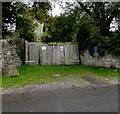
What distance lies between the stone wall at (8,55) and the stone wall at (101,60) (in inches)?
193

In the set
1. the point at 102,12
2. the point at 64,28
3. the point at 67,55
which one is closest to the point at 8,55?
the point at 67,55

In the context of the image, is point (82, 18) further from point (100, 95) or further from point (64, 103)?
point (64, 103)

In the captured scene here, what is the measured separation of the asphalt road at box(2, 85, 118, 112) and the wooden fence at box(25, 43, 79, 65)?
5.82m

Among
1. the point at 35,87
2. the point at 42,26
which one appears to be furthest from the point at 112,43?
the point at 42,26

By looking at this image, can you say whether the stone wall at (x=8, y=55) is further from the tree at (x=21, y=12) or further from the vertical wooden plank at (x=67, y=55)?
the vertical wooden plank at (x=67, y=55)

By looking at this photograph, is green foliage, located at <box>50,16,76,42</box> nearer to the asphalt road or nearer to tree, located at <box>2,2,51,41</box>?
tree, located at <box>2,2,51,41</box>

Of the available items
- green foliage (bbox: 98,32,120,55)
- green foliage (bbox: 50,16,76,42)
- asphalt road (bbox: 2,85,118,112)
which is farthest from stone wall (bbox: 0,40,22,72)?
green foliage (bbox: 98,32,120,55)

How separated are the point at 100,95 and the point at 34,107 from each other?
7.63ft

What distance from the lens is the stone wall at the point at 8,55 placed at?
9.02 m

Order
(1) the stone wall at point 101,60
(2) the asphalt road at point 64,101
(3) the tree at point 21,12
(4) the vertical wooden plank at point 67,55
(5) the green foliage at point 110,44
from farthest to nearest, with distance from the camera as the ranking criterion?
(4) the vertical wooden plank at point 67,55, (3) the tree at point 21,12, (1) the stone wall at point 101,60, (5) the green foliage at point 110,44, (2) the asphalt road at point 64,101

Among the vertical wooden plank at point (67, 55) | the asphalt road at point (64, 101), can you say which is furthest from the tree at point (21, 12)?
the asphalt road at point (64, 101)

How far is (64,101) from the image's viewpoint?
459cm

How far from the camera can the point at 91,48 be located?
36.1 feet

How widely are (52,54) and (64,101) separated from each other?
715 cm
